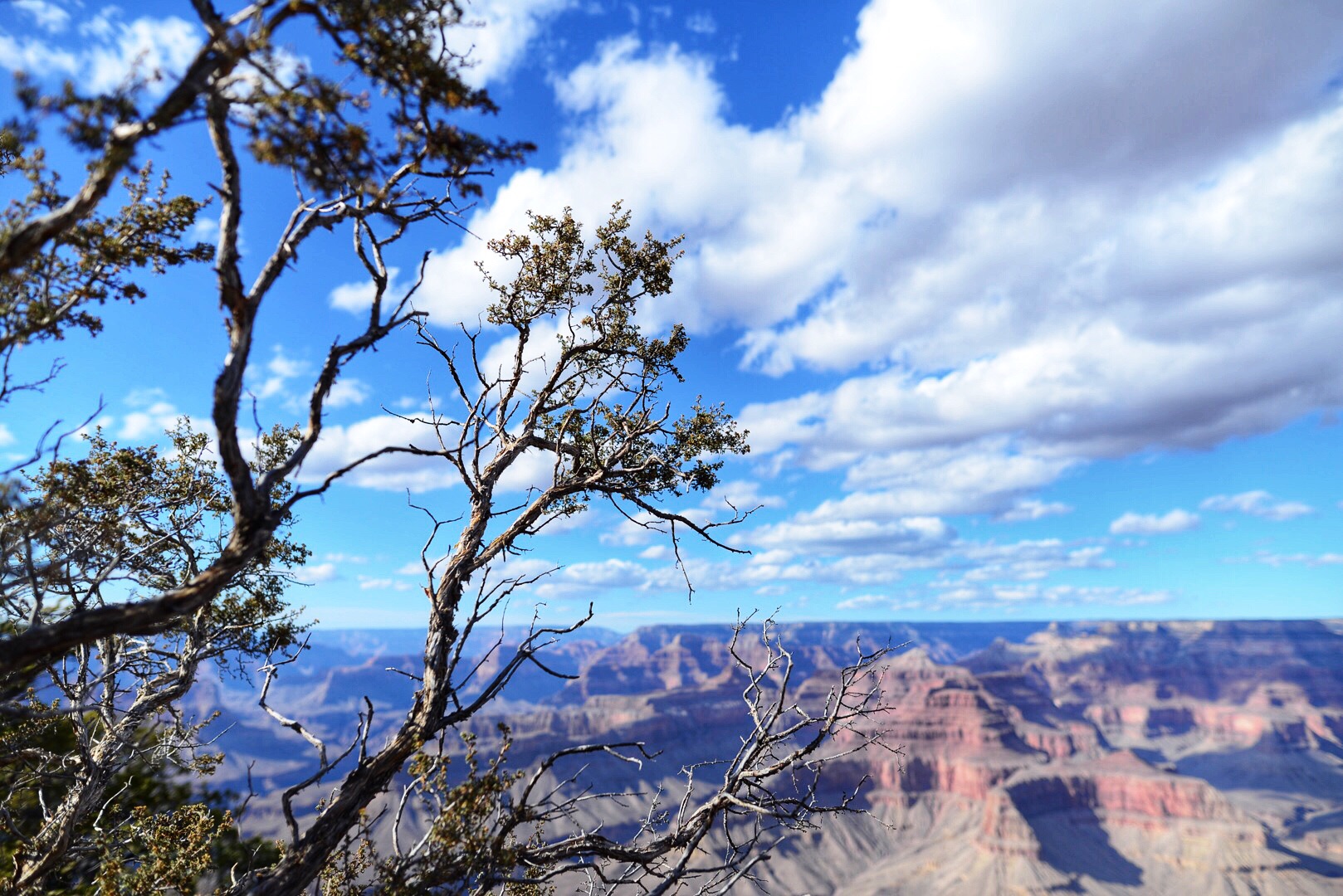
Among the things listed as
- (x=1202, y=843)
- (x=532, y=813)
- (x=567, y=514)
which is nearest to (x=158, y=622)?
(x=532, y=813)

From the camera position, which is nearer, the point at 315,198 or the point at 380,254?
the point at 315,198

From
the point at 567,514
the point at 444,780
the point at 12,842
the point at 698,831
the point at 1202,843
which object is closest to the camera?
the point at 444,780

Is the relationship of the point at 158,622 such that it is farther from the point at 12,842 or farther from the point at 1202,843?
the point at 1202,843

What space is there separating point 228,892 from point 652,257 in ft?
32.5

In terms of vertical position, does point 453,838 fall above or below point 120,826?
above

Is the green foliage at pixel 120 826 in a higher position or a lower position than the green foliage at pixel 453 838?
lower

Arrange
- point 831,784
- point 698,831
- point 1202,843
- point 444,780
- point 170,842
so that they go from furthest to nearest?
point 831,784 < point 1202,843 < point 170,842 < point 698,831 < point 444,780

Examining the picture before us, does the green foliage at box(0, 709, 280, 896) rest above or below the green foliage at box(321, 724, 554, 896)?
below

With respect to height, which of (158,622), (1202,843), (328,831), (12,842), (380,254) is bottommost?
(1202,843)

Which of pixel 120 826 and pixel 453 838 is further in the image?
pixel 120 826

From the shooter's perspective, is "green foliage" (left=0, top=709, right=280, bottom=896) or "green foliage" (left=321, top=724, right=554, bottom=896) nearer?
"green foliage" (left=321, top=724, right=554, bottom=896)

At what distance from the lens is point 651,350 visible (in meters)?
11.3

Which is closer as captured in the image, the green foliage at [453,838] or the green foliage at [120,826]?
the green foliage at [453,838]

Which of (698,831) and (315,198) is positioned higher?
(315,198)
